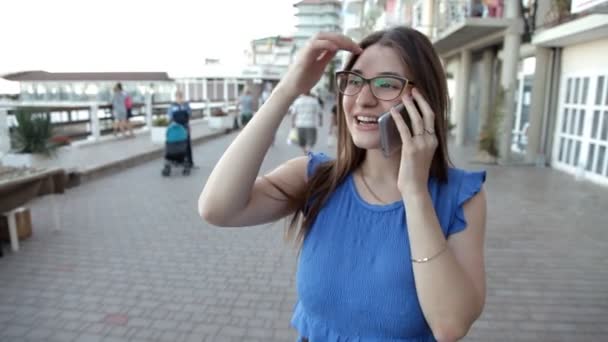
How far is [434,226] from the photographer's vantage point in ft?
3.57

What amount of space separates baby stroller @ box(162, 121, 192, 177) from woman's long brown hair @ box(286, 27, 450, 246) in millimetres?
7902

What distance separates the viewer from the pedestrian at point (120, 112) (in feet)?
45.2

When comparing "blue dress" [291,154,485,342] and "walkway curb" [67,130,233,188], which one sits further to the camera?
"walkway curb" [67,130,233,188]

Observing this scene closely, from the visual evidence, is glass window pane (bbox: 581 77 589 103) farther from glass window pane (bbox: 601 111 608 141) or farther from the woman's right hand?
the woman's right hand

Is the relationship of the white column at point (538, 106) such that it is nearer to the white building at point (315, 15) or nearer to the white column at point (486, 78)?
the white column at point (486, 78)

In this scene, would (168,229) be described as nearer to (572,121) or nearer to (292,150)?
(292,150)

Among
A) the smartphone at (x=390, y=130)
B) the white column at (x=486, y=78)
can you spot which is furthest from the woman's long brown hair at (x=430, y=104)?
the white column at (x=486, y=78)

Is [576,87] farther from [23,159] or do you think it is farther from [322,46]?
[23,159]

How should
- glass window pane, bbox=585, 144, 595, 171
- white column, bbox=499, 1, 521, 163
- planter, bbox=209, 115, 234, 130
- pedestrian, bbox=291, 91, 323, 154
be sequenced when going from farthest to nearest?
planter, bbox=209, 115, 234, 130
white column, bbox=499, 1, 521, 163
pedestrian, bbox=291, 91, 323, 154
glass window pane, bbox=585, 144, 595, 171

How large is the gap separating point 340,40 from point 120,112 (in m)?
14.1

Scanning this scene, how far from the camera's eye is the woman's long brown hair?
1217 mm

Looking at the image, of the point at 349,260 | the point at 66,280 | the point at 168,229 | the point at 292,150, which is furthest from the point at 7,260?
the point at 292,150

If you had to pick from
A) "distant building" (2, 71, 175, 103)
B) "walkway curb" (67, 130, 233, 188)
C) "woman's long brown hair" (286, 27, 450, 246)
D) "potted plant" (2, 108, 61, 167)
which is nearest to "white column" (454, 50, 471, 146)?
"walkway curb" (67, 130, 233, 188)

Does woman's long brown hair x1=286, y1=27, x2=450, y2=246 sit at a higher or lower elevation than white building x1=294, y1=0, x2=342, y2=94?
lower
